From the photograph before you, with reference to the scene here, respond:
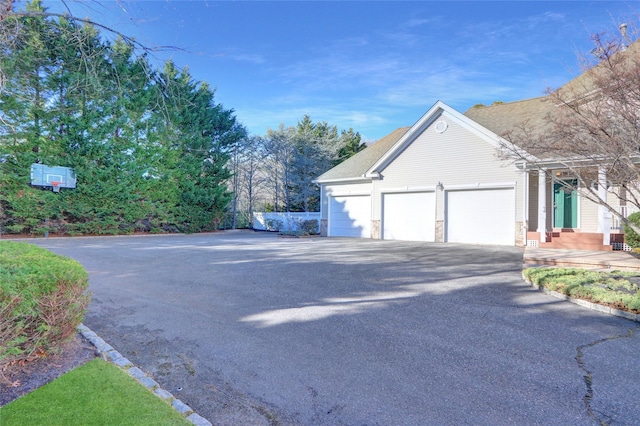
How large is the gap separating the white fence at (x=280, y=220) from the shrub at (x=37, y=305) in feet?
60.0

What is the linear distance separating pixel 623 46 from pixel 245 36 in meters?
7.32

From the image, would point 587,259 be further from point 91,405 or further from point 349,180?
point 349,180

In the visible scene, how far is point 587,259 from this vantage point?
9328mm

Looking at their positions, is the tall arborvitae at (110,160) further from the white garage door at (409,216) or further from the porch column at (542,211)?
the porch column at (542,211)


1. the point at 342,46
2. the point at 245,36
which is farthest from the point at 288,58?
the point at 245,36

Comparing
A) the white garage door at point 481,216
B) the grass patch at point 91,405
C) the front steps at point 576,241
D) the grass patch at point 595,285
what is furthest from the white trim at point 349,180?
the grass patch at point 91,405

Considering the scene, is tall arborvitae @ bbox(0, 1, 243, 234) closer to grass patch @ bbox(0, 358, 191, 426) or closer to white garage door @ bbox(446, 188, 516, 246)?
white garage door @ bbox(446, 188, 516, 246)

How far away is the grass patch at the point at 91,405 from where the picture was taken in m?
2.49

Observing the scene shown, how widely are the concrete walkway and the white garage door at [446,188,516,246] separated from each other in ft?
12.6

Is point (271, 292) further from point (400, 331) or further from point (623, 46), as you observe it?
point (623, 46)

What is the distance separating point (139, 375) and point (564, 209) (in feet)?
50.2

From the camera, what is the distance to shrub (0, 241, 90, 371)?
2.97 meters

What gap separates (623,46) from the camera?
249 inches

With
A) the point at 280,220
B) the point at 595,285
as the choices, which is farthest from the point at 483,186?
the point at 280,220
